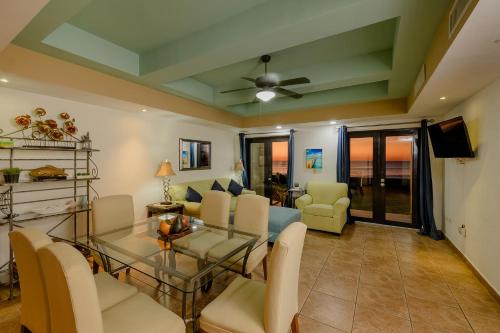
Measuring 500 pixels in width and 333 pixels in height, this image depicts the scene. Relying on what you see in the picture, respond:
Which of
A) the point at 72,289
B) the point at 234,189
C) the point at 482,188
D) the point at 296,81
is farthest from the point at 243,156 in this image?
the point at 72,289

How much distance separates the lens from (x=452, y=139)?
9.91 ft

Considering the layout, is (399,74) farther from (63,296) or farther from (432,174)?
(63,296)

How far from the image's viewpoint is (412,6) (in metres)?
1.64

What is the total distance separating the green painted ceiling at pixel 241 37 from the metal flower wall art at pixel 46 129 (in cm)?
89

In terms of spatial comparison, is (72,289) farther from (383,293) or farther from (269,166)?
(269,166)

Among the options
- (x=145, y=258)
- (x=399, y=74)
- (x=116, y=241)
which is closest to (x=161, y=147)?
(x=116, y=241)

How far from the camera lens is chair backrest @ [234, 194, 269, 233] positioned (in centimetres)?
263

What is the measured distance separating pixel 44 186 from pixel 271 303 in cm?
331

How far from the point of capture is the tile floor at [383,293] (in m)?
2.01

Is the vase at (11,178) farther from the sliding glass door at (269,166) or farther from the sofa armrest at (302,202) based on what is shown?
the sliding glass door at (269,166)

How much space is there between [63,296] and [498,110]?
3925 mm

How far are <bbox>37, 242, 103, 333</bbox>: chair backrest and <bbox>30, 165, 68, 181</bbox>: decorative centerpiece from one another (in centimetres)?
218

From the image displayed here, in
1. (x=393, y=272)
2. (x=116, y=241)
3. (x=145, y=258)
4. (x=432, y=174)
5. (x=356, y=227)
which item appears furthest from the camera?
(x=356, y=227)

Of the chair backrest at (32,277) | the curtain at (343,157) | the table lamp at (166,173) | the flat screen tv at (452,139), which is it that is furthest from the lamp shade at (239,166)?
the chair backrest at (32,277)
